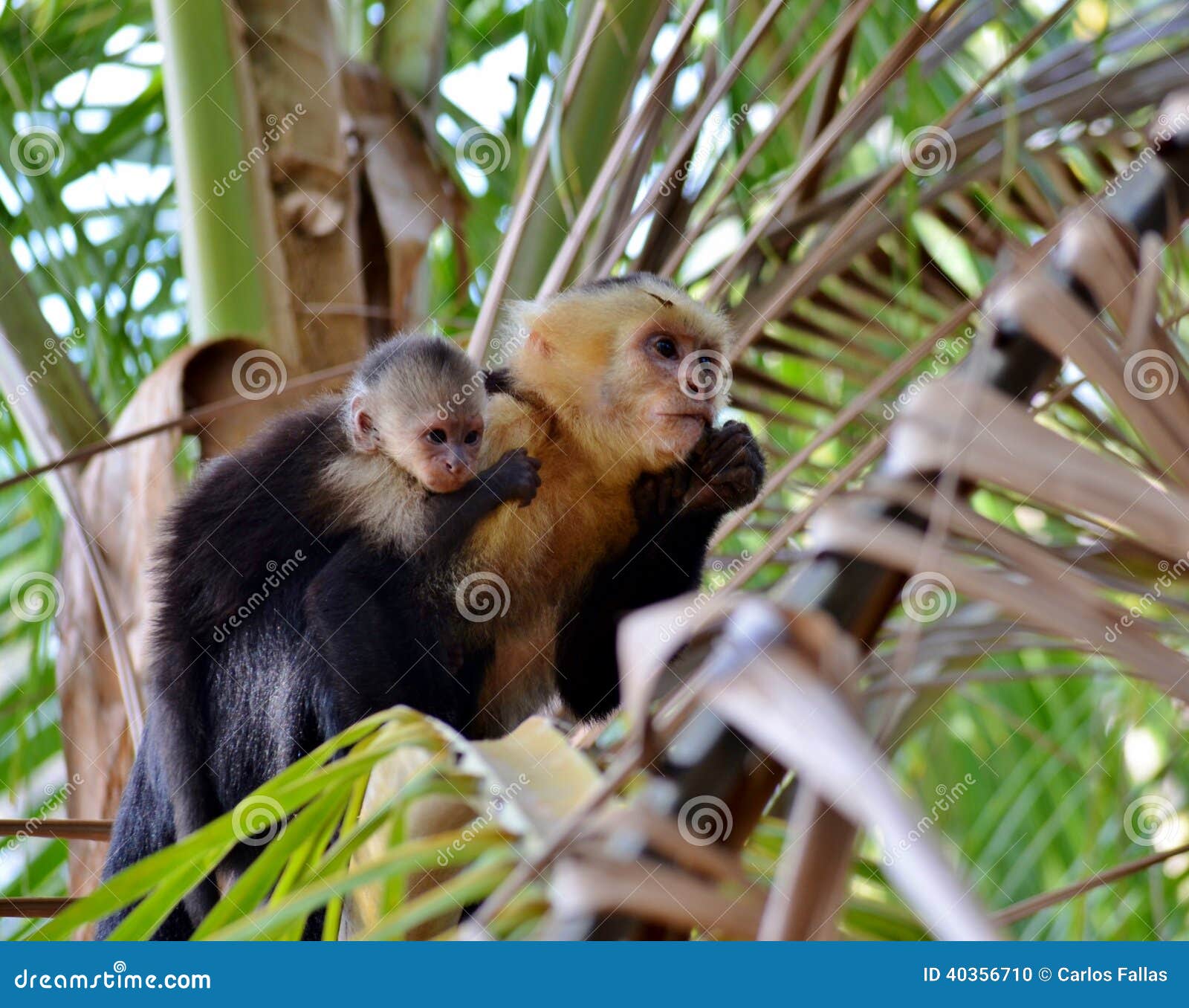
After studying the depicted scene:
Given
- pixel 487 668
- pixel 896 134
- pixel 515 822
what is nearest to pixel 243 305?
pixel 487 668

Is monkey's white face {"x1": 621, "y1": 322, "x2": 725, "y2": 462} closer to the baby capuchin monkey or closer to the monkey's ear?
the baby capuchin monkey

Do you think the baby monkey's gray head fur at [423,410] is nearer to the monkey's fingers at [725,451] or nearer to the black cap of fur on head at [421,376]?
the black cap of fur on head at [421,376]

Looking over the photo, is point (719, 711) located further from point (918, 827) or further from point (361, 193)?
point (361, 193)

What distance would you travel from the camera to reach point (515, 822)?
0.56 m

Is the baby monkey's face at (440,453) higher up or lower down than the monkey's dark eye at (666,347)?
lower down

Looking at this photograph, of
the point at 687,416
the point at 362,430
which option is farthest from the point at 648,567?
the point at 362,430

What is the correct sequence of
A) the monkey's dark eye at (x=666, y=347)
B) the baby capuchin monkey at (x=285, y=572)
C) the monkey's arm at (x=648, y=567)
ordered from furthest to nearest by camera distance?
the monkey's dark eye at (x=666, y=347) → the monkey's arm at (x=648, y=567) → the baby capuchin monkey at (x=285, y=572)

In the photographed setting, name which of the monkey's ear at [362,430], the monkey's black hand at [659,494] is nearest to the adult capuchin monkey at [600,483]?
the monkey's black hand at [659,494]

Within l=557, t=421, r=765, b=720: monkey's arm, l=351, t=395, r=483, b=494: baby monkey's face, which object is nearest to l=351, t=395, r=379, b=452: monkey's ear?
l=351, t=395, r=483, b=494: baby monkey's face

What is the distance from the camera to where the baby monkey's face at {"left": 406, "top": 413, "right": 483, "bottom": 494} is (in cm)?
164

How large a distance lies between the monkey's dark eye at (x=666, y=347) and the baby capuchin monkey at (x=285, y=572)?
0.30m

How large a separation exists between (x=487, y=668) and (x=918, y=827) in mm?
1419

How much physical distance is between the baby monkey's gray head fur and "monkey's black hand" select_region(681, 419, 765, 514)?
0.97ft

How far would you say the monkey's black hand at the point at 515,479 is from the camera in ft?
5.24
